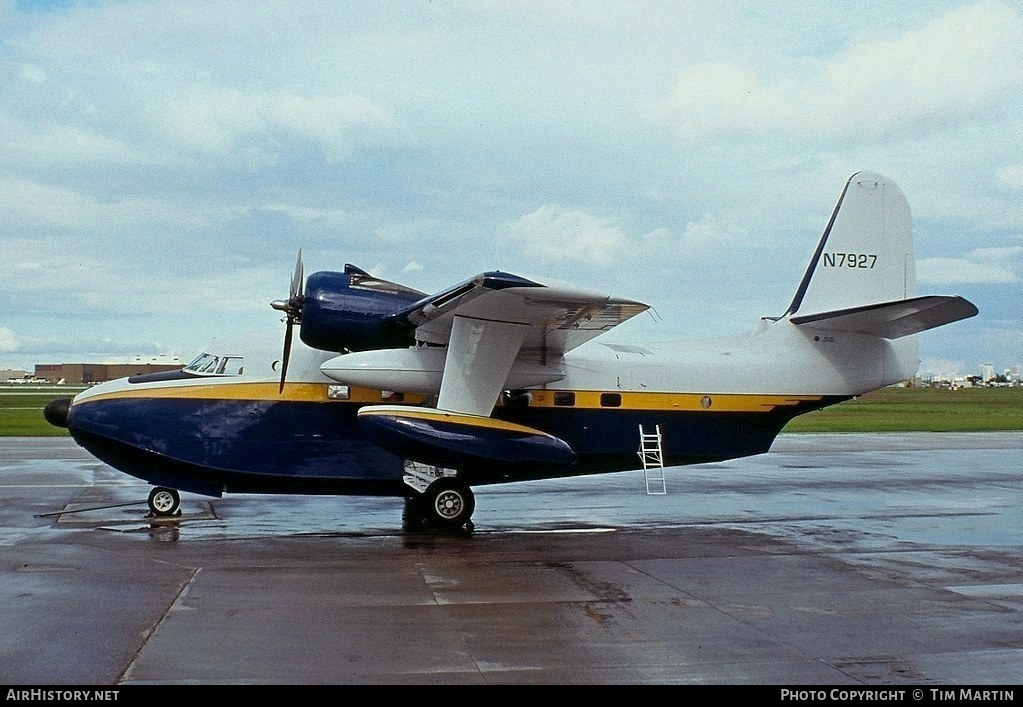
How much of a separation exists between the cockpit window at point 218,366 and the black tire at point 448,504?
11.4 feet

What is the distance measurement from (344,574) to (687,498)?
883 centimetres

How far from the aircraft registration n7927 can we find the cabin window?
0.07 feet

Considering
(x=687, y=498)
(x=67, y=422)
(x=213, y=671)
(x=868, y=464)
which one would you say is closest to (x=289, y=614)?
(x=213, y=671)

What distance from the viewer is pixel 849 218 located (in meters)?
15.0

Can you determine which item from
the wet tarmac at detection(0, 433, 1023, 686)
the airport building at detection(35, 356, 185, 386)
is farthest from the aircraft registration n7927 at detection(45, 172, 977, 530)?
the airport building at detection(35, 356, 185, 386)

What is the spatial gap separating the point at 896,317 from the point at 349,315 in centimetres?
780

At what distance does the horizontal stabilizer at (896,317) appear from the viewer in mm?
12414

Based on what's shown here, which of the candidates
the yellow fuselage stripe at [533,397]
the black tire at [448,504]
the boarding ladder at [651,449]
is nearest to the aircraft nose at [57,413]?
the yellow fuselage stripe at [533,397]

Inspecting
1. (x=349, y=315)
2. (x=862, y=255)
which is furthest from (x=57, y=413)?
(x=862, y=255)

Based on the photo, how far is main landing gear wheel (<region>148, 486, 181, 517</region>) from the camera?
543 inches

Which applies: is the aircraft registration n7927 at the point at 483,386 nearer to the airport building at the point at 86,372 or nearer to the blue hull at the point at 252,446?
the blue hull at the point at 252,446

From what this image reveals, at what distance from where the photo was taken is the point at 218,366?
13.8m

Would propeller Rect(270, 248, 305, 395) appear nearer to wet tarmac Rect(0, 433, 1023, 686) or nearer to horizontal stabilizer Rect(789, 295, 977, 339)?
wet tarmac Rect(0, 433, 1023, 686)

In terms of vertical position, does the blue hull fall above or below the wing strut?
below
